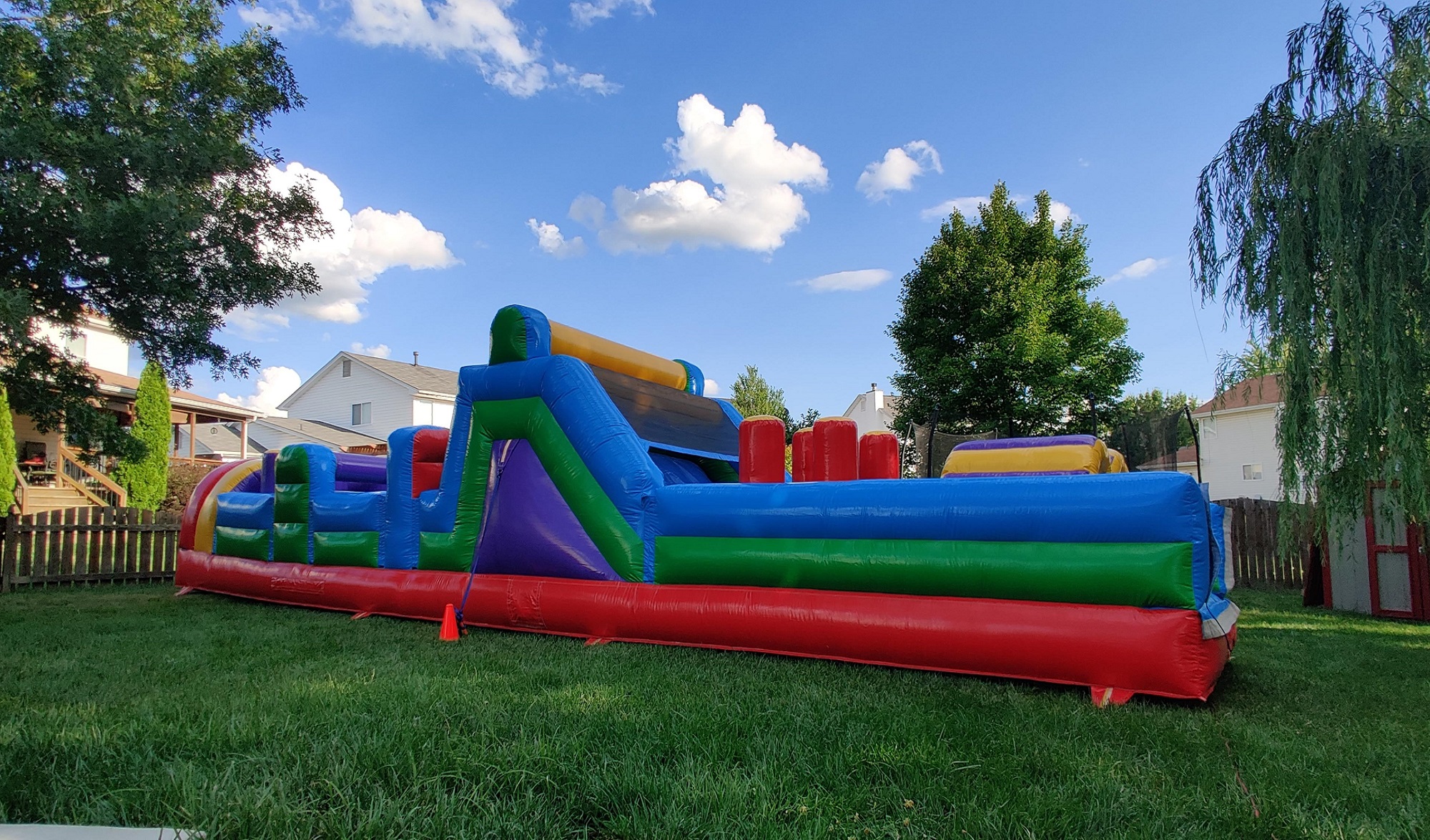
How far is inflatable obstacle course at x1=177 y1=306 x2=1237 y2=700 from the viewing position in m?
3.64

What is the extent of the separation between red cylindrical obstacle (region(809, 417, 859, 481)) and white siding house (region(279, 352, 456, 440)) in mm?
22404

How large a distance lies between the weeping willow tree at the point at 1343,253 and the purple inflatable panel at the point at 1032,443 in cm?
121

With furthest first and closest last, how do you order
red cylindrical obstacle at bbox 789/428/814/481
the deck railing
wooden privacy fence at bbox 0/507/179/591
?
1. the deck railing
2. wooden privacy fence at bbox 0/507/179/591
3. red cylindrical obstacle at bbox 789/428/814/481

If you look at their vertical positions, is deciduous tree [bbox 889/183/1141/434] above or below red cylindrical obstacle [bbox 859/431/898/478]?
above

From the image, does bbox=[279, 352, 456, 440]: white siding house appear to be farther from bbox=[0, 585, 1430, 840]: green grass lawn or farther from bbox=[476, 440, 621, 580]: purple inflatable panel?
bbox=[0, 585, 1430, 840]: green grass lawn

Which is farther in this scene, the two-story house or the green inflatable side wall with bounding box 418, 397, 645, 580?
the two-story house

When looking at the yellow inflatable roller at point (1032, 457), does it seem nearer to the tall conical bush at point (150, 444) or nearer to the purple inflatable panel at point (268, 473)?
the purple inflatable panel at point (268, 473)

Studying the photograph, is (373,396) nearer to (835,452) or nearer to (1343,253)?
(835,452)

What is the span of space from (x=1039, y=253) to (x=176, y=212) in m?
19.7

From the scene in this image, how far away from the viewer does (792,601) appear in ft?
14.6

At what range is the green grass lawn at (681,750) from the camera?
6.72 ft

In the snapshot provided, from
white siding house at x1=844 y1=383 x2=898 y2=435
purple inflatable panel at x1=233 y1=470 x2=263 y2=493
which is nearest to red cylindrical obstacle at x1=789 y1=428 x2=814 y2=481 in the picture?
purple inflatable panel at x1=233 y1=470 x2=263 y2=493

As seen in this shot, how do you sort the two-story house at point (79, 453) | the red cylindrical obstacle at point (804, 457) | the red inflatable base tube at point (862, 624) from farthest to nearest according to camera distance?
the two-story house at point (79, 453) < the red cylindrical obstacle at point (804, 457) < the red inflatable base tube at point (862, 624)

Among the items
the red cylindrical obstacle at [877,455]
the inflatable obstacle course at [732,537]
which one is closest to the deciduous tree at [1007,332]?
the inflatable obstacle course at [732,537]
